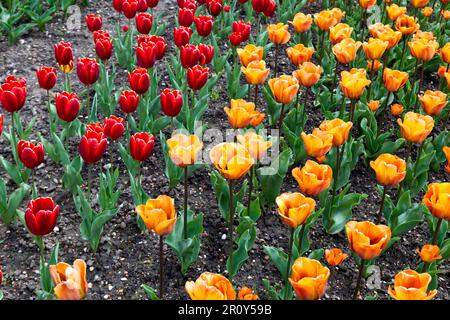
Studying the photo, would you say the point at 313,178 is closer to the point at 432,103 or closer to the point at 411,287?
the point at 411,287

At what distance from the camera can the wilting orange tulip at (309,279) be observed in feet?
6.74

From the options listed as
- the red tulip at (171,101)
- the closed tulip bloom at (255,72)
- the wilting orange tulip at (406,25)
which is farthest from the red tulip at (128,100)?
the wilting orange tulip at (406,25)

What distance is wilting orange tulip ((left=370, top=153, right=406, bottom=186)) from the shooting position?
2711 mm

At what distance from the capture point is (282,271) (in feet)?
9.16

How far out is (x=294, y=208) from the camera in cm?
232

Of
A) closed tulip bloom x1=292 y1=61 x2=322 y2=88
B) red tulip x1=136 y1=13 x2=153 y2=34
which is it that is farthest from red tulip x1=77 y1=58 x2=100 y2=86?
closed tulip bloom x1=292 y1=61 x2=322 y2=88

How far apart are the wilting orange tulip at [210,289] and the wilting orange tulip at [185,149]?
2.20 feet

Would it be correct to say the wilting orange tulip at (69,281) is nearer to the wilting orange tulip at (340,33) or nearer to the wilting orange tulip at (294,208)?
the wilting orange tulip at (294,208)

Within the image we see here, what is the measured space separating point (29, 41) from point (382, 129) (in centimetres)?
299

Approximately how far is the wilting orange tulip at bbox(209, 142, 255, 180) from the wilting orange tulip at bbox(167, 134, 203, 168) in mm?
141

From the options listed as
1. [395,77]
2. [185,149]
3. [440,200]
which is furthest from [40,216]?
[395,77]

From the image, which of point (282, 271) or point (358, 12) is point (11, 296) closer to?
point (282, 271)

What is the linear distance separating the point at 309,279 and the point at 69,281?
0.79 m
